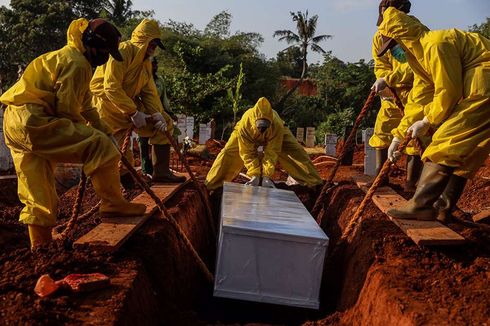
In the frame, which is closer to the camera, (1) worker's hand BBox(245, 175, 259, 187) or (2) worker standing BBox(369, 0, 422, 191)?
(2) worker standing BBox(369, 0, 422, 191)

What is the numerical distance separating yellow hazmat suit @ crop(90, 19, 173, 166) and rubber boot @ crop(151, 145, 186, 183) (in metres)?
0.36

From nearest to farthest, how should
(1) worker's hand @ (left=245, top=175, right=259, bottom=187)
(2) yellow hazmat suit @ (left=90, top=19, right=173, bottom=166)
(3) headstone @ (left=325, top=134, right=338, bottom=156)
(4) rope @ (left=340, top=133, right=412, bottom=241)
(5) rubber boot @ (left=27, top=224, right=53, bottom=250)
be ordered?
1. (5) rubber boot @ (left=27, top=224, right=53, bottom=250)
2. (4) rope @ (left=340, top=133, right=412, bottom=241)
3. (2) yellow hazmat suit @ (left=90, top=19, right=173, bottom=166)
4. (1) worker's hand @ (left=245, top=175, right=259, bottom=187)
5. (3) headstone @ (left=325, top=134, right=338, bottom=156)

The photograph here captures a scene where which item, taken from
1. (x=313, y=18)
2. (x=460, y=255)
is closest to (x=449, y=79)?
(x=460, y=255)

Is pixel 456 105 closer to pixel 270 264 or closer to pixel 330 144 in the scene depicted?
pixel 270 264

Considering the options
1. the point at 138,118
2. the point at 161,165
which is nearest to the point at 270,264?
the point at 138,118

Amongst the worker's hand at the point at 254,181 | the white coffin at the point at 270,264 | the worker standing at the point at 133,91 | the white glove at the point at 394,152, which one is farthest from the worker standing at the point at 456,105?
the worker's hand at the point at 254,181

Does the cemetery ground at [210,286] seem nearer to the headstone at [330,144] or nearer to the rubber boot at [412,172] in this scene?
the rubber boot at [412,172]

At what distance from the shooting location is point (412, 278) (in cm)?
405

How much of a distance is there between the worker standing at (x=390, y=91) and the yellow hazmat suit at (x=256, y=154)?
1432mm

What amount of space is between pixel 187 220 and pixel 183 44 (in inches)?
740

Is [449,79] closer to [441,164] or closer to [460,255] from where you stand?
[441,164]

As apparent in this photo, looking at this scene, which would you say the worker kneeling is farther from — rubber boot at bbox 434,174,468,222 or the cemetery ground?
rubber boot at bbox 434,174,468,222

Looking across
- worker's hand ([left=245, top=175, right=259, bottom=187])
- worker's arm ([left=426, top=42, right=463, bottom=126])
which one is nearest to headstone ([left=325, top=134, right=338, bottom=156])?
worker's hand ([left=245, top=175, right=259, bottom=187])

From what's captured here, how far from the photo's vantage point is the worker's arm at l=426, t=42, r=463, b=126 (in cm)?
452
